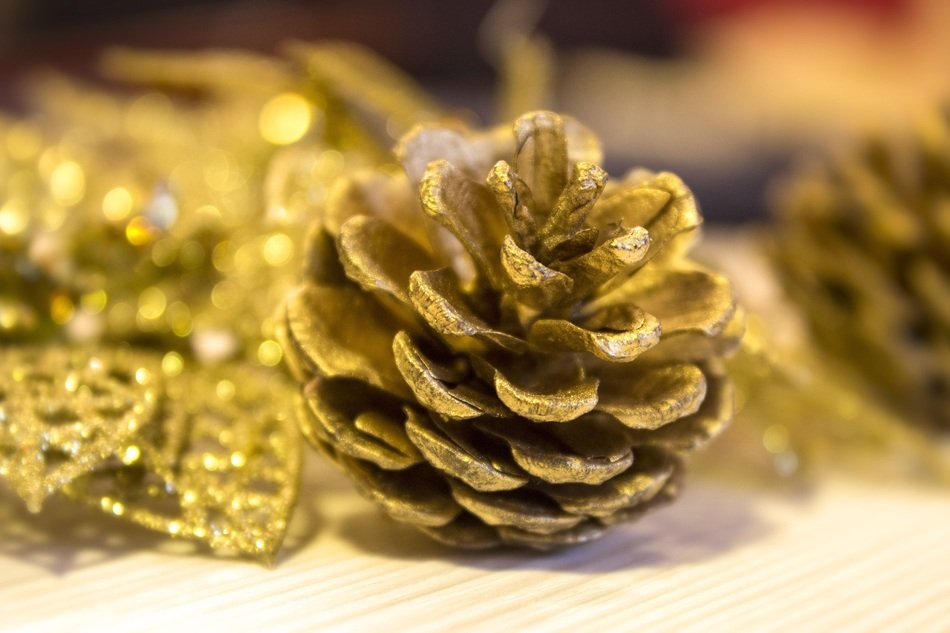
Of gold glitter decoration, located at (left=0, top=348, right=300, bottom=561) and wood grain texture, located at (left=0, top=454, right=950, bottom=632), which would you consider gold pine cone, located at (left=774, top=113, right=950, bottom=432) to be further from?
gold glitter decoration, located at (left=0, top=348, right=300, bottom=561)

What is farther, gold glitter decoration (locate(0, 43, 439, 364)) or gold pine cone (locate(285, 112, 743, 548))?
gold glitter decoration (locate(0, 43, 439, 364))

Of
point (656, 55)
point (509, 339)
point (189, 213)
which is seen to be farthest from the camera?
point (656, 55)

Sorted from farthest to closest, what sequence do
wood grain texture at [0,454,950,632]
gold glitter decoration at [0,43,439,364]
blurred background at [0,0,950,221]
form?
1. blurred background at [0,0,950,221]
2. gold glitter decoration at [0,43,439,364]
3. wood grain texture at [0,454,950,632]

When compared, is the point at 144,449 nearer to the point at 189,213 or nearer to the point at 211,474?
the point at 211,474

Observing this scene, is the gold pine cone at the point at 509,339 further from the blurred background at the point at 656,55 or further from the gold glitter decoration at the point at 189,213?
the blurred background at the point at 656,55

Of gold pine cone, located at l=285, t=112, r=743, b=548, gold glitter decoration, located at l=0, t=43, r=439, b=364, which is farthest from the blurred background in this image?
gold pine cone, located at l=285, t=112, r=743, b=548

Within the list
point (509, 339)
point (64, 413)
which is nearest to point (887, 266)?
point (509, 339)

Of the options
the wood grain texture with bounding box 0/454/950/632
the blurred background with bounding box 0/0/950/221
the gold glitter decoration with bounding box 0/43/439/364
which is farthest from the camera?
the blurred background with bounding box 0/0/950/221

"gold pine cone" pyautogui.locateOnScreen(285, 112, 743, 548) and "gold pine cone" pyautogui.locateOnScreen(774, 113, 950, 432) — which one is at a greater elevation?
"gold pine cone" pyautogui.locateOnScreen(774, 113, 950, 432)
